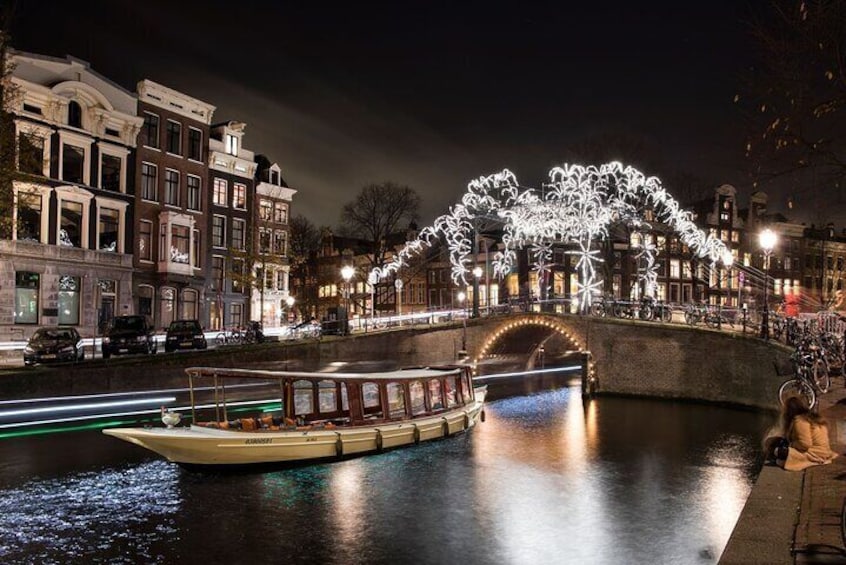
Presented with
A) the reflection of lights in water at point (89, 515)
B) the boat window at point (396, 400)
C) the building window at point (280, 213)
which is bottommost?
the reflection of lights in water at point (89, 515)

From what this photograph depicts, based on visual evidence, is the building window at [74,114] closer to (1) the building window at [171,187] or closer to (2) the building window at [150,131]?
(2) the building window at [150,131]

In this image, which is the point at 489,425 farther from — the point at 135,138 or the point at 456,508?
the point at 135,138

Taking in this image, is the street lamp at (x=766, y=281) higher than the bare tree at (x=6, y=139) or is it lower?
lower

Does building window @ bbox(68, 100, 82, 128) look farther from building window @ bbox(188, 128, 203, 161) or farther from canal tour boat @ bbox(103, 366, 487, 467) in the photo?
canal tour boat @ bbox(103, 366, 487, 467)

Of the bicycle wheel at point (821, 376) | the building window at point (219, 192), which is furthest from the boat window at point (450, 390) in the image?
the building window at point (219, 192)

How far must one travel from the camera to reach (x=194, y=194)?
51.9m

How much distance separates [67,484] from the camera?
62.2 ft

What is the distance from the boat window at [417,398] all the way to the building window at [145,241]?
91.8ft

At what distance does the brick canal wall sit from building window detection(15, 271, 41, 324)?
11932mm

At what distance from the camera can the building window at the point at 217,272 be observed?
53969mm

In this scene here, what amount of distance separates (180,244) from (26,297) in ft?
38.2

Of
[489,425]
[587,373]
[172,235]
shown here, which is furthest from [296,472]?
[172,235]

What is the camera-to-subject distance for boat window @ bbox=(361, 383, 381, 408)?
1012 inches

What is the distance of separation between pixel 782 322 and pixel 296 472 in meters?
23.6
